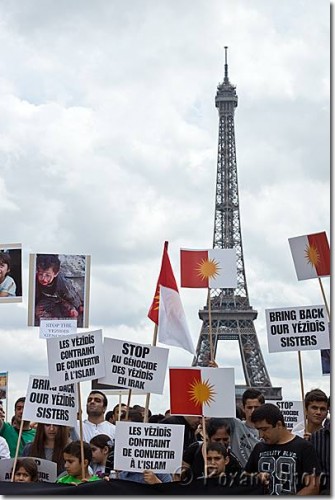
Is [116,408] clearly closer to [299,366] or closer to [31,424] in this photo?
[31,424]

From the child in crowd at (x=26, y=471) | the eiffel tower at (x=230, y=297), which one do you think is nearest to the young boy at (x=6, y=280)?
the child in crowd at (x=26, y=471)

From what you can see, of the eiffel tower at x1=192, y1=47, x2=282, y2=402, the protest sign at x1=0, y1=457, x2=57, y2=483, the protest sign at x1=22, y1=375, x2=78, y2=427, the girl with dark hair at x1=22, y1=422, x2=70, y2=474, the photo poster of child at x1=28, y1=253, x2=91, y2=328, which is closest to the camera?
the protest sign at x1=0, y1=457, x2=57, y2=483

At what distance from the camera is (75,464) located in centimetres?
808

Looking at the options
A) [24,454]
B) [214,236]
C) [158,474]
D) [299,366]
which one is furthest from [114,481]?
[214,236]

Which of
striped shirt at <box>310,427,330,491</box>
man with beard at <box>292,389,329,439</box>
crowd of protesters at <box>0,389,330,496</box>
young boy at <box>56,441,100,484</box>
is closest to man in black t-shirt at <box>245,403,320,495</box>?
crowd of protesters at <box>0,389,330,496</box>

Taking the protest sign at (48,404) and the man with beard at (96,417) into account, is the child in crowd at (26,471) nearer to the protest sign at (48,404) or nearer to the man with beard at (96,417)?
the protest sign at (48,404)

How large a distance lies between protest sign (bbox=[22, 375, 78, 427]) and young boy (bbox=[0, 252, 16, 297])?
2.53 meters

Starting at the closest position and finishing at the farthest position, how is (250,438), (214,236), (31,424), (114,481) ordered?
(114,481)
(250,438)
(31,424)
(214,236)

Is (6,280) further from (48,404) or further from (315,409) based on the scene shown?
(315,409)

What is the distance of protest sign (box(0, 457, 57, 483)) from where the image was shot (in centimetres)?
840

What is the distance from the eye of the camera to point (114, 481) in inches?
302

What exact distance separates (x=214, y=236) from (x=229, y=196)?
3813 mm

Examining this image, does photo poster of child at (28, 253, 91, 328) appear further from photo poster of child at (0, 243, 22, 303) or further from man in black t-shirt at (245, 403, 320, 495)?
man in black t-shirt at (245, 403, 320, 495)

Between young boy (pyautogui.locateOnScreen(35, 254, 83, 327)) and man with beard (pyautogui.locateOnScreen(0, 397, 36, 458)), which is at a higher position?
young boy (pyautogui.locateOnScreen(35, 254, 83, 327))
